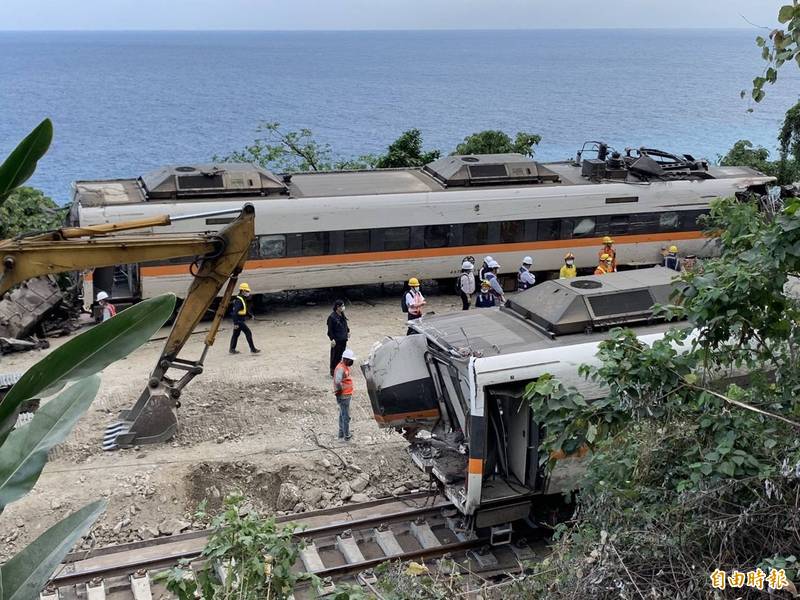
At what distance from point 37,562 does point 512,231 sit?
1830cm

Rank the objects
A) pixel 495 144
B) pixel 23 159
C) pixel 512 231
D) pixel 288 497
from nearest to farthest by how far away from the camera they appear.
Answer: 1. pixel 23 159
2. pixel 288 497
3. pixel 512 231
4. pixel 495 144

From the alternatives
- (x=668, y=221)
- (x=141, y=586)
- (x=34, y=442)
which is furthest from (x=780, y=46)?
(x=668, y=221)

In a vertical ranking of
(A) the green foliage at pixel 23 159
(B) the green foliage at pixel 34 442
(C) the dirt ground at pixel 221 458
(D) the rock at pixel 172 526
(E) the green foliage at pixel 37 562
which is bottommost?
(D) the rock at pixel 172 526

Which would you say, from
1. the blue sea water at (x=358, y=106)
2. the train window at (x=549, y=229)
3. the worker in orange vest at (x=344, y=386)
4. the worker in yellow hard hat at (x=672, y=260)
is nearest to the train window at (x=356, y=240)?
the train window at (x=549, y=229)

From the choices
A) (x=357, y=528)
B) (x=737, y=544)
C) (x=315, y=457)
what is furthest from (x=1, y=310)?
(x=737, y=544)

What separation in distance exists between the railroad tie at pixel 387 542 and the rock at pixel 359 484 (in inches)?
53.5

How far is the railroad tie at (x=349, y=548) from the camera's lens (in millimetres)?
10461

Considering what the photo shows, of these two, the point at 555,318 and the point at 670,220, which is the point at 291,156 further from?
the point at 555,318

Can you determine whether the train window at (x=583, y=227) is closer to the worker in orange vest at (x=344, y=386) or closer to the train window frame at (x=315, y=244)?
the train window frame at (x=315, y=244)

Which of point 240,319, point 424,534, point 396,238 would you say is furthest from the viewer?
point 396,238

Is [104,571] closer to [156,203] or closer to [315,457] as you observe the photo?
[315,457]

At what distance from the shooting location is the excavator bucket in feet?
41.2

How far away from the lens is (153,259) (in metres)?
11.7

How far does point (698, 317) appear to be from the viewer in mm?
7152
